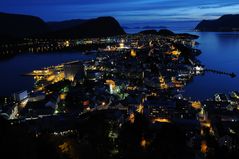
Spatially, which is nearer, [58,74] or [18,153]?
[18,153]

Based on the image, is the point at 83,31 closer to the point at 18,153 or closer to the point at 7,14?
the point at 7,14

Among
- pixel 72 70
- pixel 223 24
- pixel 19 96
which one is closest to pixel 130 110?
pixel 19 96

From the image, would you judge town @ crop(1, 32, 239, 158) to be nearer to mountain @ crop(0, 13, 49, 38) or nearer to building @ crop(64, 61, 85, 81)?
building @ crop(64, 61, 85, 81)

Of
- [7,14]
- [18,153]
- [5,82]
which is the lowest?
[5,82]

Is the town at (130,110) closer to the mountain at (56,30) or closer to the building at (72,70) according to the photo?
the building at (72,70)

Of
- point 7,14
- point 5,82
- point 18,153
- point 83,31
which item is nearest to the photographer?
point 18,153

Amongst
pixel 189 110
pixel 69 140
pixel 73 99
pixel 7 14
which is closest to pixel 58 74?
pixel 73 99

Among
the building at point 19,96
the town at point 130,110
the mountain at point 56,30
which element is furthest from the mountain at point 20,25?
the building at point 19,96

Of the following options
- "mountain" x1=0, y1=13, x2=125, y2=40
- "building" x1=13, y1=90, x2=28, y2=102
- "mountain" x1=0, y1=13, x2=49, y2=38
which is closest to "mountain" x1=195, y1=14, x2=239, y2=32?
"mountain" x1=0, y1=13, x2=125, y2=40

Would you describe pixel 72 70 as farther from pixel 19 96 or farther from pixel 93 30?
pixel 93 30
